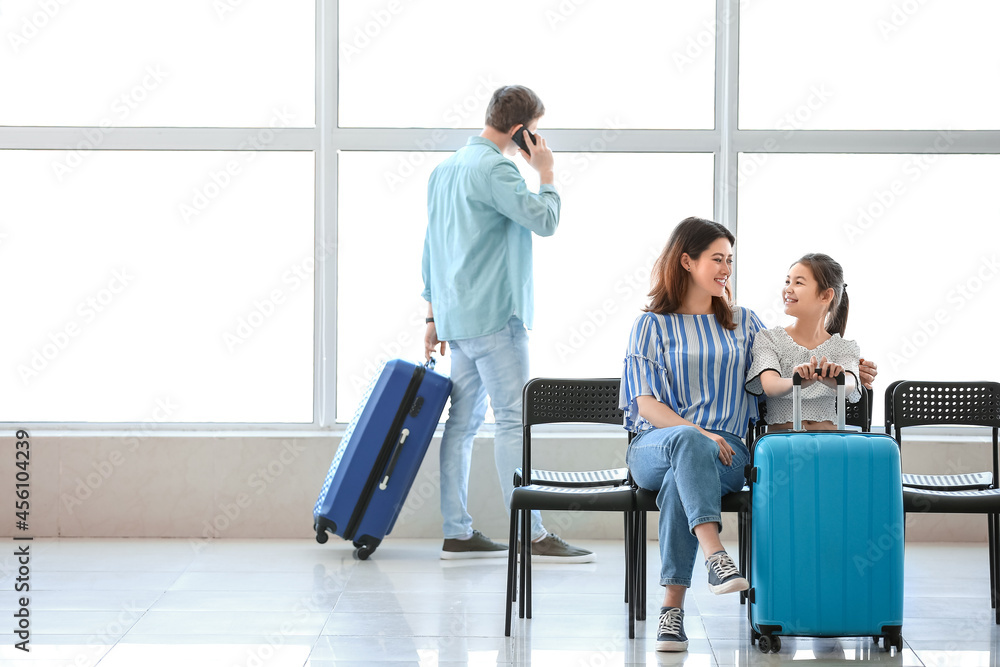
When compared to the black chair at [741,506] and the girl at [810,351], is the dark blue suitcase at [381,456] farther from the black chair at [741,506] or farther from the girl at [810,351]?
the girl at [810,351]

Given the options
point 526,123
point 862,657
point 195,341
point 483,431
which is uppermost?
point 526,123

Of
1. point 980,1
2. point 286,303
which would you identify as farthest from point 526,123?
point 980,1

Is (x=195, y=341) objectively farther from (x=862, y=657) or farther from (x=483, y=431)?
(x=862, y=657)

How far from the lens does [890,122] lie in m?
3.79

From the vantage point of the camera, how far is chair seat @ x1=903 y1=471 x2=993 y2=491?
2.70 metres

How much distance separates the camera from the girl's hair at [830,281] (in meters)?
2.68

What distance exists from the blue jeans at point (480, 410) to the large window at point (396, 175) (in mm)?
528

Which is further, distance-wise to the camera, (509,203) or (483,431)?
(483,431)

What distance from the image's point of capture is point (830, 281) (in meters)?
2.68

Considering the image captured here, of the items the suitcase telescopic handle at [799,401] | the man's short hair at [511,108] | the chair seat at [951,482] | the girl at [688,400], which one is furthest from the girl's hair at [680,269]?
the man's short hair at [511,108]

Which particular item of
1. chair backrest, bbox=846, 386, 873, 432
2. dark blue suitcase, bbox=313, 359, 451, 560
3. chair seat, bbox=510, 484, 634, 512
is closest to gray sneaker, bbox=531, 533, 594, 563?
dark blue suitcase, bbox=313, 359, 451, 560

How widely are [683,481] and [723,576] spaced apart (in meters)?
0.24

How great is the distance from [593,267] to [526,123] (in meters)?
0.72

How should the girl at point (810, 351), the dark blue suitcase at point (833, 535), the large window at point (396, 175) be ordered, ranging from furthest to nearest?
the large window at point (396, 175) → the girl at point (810, 351) → the dark blue suitcase at point (833, 535)
